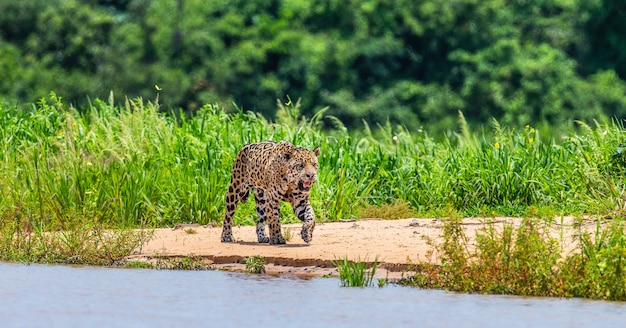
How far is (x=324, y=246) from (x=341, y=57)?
2551cm

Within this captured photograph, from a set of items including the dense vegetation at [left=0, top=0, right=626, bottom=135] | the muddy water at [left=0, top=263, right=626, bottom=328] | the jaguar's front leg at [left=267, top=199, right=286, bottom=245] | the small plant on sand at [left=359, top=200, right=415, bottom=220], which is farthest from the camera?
the dense vegetation at [left=0, top=0, right=626, bottom=135]

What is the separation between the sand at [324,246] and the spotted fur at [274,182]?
22 cm

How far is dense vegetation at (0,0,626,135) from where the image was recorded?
37.3 meters

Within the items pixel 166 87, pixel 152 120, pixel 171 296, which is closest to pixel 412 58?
pixel 166 87

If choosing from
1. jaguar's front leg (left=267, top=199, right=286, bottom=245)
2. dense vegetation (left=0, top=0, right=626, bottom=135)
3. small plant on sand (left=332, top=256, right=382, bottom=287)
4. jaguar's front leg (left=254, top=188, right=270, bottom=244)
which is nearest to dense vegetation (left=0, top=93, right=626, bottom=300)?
jaguar's front leg (left=267, top=199, right=286, bottom=245)

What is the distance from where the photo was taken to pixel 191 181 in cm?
1513

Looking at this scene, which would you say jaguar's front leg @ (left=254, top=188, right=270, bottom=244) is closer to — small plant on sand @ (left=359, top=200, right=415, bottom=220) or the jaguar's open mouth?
the jaguar's open mouth

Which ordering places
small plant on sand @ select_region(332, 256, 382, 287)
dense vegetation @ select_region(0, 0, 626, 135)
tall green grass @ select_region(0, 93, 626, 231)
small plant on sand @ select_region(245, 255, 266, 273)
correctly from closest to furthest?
small plant on sand @ select_region(332, 256, 382, 287), small plant on sand @ select_region(245, 255, 266, 273), tall green grass @ select_region(0, 93, 626, 231), dense vegetation @ select_region(0, 0, 626, 135)

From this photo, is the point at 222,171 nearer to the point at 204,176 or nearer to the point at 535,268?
the point at 204,176

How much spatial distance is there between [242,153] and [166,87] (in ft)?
78.4

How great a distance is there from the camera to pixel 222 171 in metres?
15.6

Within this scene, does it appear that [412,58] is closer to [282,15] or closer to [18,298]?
[282,15]

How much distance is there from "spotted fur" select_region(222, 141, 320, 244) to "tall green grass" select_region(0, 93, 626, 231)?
113 centimetres

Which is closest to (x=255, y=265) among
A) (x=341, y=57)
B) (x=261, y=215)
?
(x=261, y=215)
